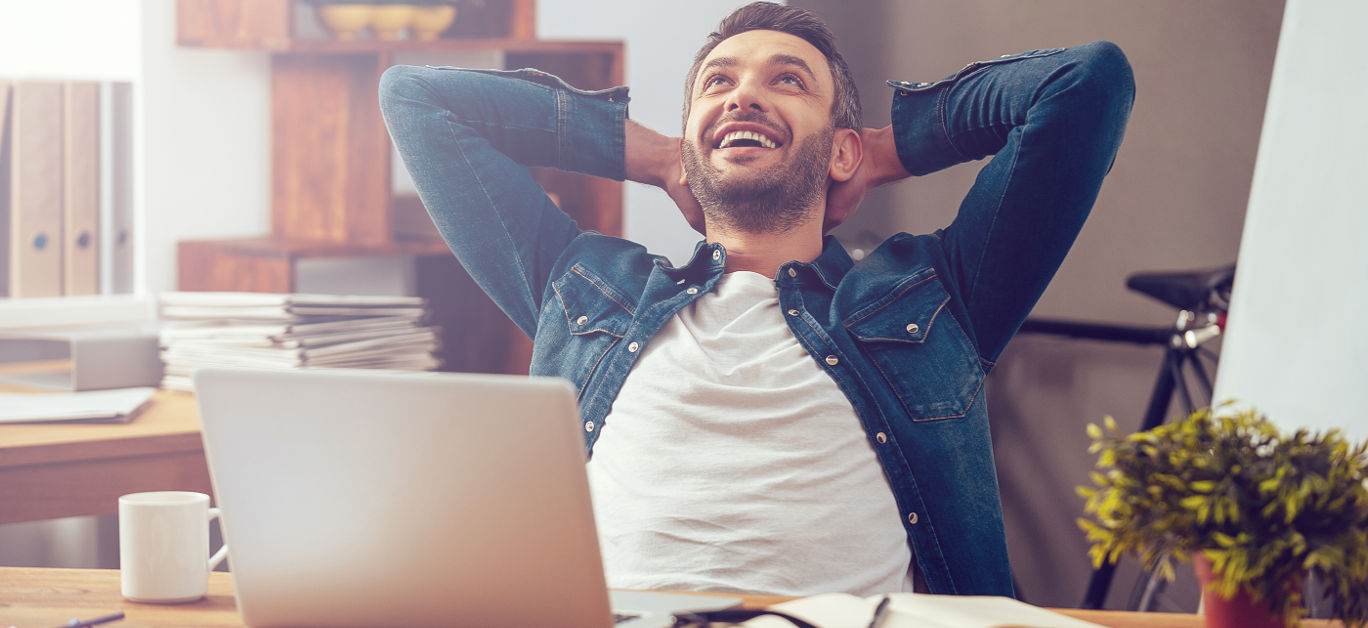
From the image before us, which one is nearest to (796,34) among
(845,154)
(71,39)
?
(845,154)

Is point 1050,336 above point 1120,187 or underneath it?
underneath

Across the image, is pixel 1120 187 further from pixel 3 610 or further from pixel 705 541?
pixel 3 610

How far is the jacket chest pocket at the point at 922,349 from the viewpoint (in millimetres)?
A: 1437

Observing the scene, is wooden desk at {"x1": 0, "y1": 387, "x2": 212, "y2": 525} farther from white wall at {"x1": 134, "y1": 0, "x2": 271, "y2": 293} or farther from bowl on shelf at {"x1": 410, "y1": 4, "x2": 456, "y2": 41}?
bowl on shelf at {"x1": 410, "y1": 4, "x2": 456, "y2": 41}

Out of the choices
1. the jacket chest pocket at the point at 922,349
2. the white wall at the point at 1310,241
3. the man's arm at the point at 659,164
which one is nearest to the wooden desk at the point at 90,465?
the man's arm at the point at 659,164

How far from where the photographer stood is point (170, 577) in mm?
995

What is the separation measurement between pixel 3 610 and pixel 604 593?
→ 0.50 meters

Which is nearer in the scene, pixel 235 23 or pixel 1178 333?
pixel 235 23

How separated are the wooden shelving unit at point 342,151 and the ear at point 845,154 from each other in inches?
33.8

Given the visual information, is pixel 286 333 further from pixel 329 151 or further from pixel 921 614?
pixel 921 614

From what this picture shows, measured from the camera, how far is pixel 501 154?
1660 mm

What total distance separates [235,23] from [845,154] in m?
1.32

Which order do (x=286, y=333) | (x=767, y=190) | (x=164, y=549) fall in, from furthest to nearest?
1. (x=286, y=333)
2. (x=767, y=190)
3. (x=164, y=549)

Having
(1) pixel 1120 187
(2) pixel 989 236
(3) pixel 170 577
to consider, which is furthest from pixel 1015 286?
(1) pixel 1120 187
